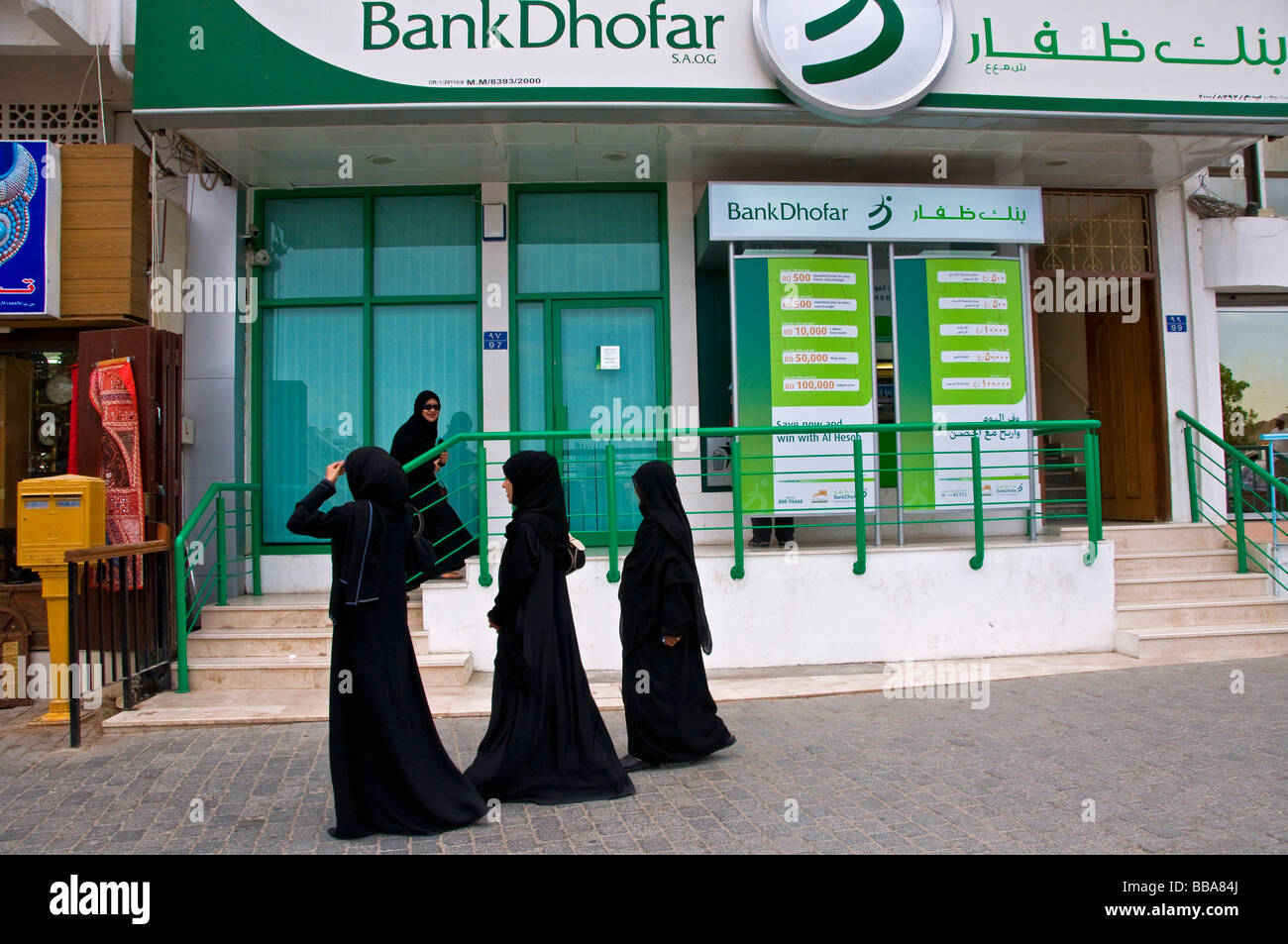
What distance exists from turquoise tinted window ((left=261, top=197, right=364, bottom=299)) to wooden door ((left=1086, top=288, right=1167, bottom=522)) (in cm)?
855

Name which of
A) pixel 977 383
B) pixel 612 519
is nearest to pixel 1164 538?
pixel 977 383

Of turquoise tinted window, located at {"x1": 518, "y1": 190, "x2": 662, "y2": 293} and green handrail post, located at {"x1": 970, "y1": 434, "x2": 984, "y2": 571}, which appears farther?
turquoise tinted window, located at {"x1": 518, "y1": 190, "x2": 662, "y2": 293}

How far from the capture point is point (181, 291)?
9648 mm

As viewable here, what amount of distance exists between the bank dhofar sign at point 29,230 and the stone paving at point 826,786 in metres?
3.63

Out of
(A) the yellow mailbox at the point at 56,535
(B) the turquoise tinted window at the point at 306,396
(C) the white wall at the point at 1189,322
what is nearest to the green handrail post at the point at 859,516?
(C) the white wall at the point at 1189,322

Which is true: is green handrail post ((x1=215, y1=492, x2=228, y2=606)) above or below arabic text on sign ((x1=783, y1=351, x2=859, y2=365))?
below

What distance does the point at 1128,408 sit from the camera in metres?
11.2

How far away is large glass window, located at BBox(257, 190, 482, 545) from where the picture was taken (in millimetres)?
9984

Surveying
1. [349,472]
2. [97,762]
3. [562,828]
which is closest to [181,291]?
[97,762]

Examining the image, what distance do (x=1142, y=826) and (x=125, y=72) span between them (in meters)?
9.83

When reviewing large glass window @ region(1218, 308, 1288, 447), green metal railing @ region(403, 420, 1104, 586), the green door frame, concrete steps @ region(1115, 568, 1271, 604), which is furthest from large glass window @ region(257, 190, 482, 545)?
large glass window @ region(1218, 308, 1288, 447)

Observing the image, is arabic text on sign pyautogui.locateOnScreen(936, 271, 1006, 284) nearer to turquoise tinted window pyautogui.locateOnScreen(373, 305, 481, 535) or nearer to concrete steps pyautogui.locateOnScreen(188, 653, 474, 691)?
turquoise tinted window pyautogui.locateOnScreen(373, 305, 481, 535)

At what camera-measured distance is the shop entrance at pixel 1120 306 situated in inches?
420
